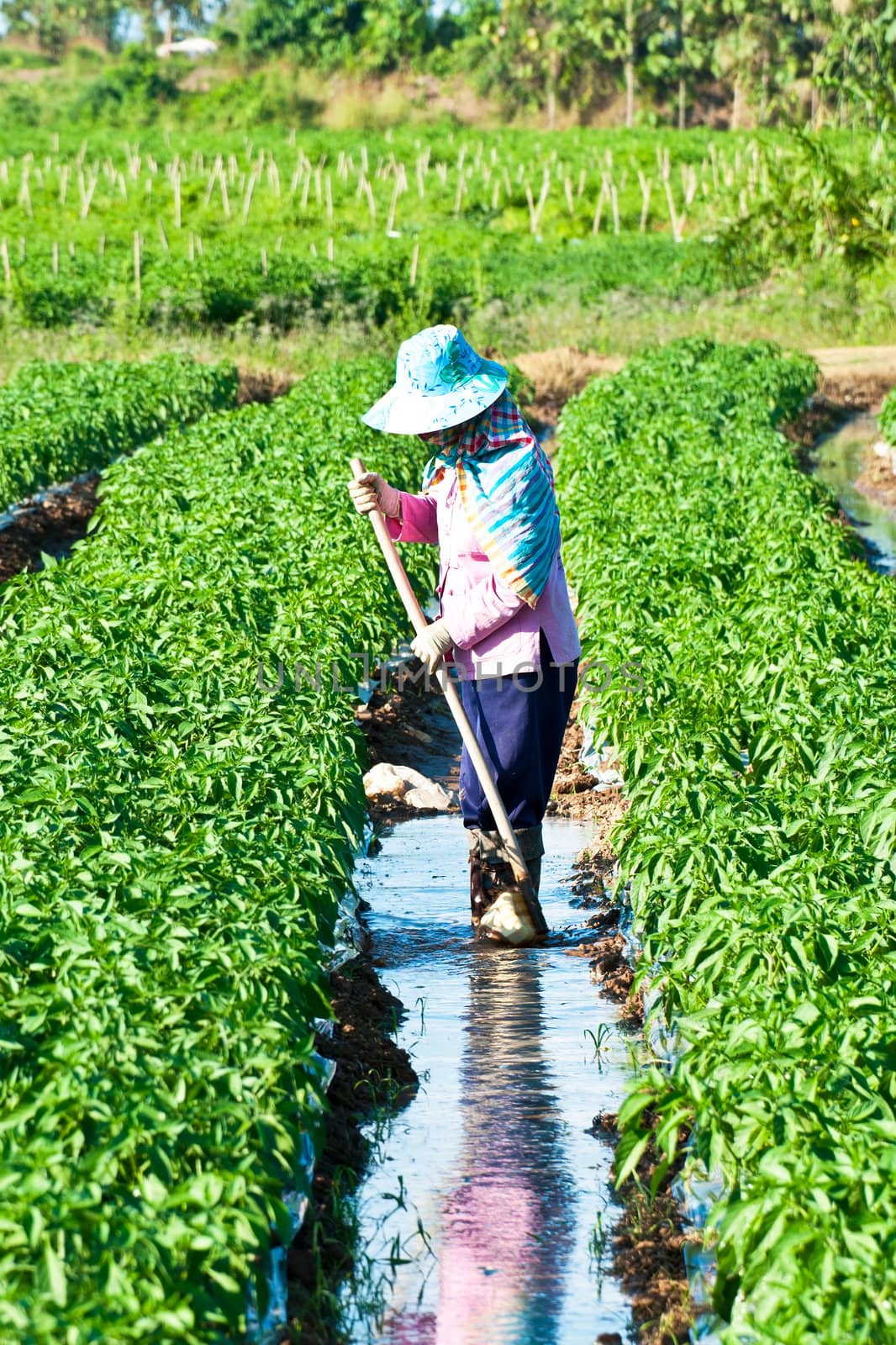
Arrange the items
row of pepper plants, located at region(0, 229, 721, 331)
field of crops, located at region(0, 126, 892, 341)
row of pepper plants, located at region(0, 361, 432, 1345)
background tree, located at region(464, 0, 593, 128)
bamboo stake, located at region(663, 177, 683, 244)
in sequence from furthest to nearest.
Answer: background tree, located at region(464, 0, 593, 128), bamboo stake, located at region(663, 177, 683, 244), field of crops, located at region(0, 126, 892, 341), row of pepper plants, located at region(0, 229, 721, 331), row of pepper plants, located at region(0, 361, 432, 1345)

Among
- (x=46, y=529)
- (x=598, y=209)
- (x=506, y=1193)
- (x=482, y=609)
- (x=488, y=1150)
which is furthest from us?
(x=598, y=209)

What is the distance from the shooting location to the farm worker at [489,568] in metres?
4.65

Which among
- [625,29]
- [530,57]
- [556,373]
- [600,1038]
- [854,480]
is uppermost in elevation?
[625,29]

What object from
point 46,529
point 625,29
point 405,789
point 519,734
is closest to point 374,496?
point 519,734

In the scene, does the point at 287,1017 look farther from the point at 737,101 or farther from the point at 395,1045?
the point at 737,101

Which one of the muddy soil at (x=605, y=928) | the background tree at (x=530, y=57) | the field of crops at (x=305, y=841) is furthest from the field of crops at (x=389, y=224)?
the muddy soil at (x=605, y=928)

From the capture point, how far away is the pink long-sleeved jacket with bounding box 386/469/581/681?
482 cm

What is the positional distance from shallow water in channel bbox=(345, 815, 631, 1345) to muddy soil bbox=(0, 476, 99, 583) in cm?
556

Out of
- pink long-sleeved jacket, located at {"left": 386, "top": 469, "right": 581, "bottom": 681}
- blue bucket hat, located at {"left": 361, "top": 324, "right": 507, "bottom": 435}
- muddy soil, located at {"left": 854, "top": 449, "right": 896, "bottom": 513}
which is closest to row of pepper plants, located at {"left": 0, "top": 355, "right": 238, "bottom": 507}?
muddy soil, located at {"left": 854, "top": 449, "right": 896, "bottom": 513}

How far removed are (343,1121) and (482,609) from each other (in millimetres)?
1564

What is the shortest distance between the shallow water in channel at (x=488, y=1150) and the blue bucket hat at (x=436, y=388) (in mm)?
1615

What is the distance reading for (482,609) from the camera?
4809 mm

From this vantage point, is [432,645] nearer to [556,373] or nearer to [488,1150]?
[488,1150]

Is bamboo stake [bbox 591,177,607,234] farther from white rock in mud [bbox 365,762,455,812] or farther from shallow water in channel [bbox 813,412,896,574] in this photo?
white rock in mud [bbox 365,762,455,812]
